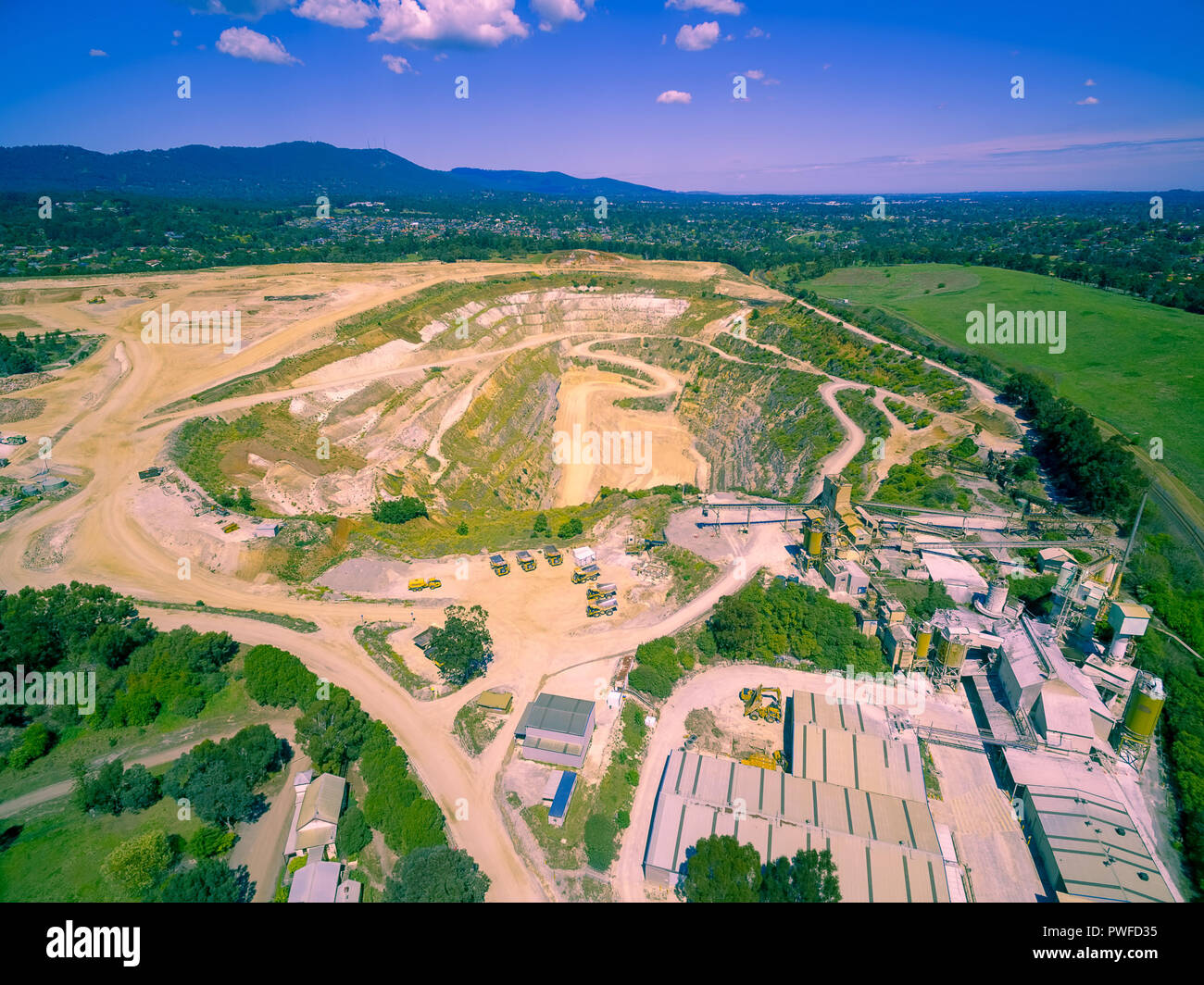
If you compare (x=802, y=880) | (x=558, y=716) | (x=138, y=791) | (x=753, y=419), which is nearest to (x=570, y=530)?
(x=558, y=716)

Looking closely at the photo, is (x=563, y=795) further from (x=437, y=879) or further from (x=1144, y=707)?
(x=1144, y=707)

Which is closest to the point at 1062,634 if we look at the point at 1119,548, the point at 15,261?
the point at 1119,548

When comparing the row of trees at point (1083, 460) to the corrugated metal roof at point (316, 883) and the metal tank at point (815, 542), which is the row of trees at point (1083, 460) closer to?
the metal tank at point (815, 542)

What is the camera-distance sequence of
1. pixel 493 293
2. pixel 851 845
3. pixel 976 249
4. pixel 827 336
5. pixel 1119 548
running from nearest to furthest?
pixel 851 845, pixel 1119 548, pixel 827 336, pixel 493 293, pixel 976 249

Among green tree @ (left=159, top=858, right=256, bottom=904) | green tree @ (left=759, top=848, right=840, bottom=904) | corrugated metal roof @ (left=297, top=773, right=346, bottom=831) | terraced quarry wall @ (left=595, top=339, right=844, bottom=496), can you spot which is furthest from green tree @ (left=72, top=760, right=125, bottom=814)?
terraced quarry wall @ (left=595, top=339, right=844, bottom=496)

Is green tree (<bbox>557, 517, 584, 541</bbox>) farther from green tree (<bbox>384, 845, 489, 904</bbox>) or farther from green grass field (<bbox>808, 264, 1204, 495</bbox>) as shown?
green grass field (<bbox>808, 264, 1204, 495</bbox>)

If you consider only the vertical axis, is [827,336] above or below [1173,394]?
above


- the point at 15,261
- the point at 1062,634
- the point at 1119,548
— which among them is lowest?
the point at 1062,634
